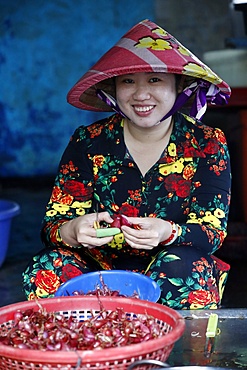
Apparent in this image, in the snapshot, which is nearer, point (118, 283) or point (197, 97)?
point (118, 283)

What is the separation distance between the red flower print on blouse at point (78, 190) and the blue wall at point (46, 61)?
16.6 ft

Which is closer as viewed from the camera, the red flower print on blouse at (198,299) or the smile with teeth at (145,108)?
the red flower print on blouse at (198,299)

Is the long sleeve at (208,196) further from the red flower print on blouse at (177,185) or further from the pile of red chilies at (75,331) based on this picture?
the pile of red chilies at (75,331)

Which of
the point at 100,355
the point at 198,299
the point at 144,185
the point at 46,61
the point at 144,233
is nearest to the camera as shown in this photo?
the point at 100,355

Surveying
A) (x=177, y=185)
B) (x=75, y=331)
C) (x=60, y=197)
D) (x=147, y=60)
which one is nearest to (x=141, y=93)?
(x=147, y=60)

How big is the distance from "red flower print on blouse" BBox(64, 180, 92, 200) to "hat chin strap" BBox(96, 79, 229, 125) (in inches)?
12.4

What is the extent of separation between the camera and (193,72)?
2547 millimetres

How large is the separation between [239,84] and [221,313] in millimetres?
3633

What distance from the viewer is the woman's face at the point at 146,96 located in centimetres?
260

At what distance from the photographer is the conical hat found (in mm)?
2529

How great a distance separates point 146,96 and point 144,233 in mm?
527

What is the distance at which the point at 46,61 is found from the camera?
7727 mm

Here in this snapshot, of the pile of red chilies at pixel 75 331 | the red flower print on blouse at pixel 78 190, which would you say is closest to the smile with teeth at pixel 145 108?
the red flower print on blouse at pixel 78 190

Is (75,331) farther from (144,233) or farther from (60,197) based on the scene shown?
(60,197)
